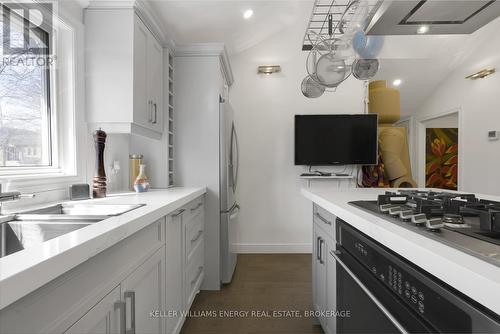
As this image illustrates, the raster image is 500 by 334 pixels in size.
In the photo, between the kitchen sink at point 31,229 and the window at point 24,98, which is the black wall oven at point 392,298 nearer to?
the kitchen sink at point 31,229

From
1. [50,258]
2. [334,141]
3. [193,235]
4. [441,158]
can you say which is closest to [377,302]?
[50,258]

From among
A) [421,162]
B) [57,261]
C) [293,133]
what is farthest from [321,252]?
[421,162]

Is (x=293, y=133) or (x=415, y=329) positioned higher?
(x=293, y=133)

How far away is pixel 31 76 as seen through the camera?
60.3 inches

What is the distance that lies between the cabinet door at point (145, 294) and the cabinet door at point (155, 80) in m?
1.14

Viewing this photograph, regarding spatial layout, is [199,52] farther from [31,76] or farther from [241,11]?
[31,76]

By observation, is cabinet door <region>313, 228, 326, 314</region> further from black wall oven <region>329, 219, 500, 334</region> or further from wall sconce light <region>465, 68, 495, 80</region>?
wall sconce light <region>465, 68, 495, 80</region>

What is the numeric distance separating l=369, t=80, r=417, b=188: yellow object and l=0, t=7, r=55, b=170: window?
142 inches

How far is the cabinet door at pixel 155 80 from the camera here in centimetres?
203

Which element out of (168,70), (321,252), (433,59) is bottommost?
(321,252)

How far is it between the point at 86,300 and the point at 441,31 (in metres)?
1.57

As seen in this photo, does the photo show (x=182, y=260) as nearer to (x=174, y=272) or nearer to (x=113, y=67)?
(x=174, y=272)

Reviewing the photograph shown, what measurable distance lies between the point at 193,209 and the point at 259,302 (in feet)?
3.12

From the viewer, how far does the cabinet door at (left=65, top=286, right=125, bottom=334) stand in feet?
2.35
